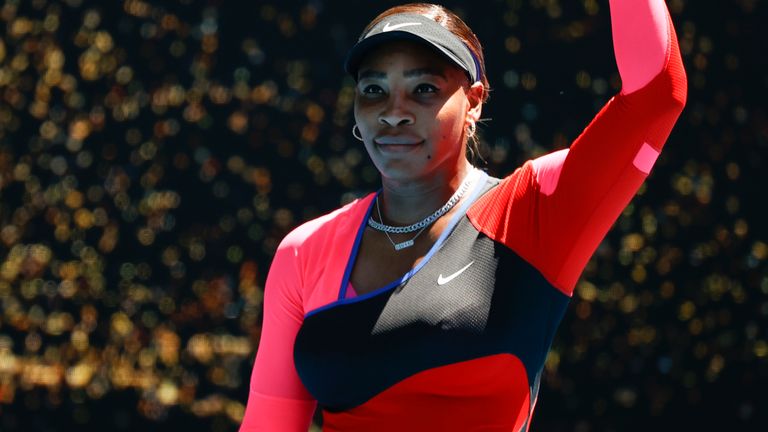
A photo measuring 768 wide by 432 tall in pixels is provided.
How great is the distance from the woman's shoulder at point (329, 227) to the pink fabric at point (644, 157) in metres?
0.50

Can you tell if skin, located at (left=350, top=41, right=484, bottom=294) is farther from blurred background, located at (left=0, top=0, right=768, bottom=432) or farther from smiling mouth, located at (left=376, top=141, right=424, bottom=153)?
blurred background, located at (left=0, top=0, right=768, bottom=432)

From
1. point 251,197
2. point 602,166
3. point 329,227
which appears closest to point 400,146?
point 329,227

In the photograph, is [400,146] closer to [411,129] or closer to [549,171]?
[411,129]

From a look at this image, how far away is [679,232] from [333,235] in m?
1.97

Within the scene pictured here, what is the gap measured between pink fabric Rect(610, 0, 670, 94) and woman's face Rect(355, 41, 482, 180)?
0.31m

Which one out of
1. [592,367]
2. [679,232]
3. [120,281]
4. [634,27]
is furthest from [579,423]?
[634,27]

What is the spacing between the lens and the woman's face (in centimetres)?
171

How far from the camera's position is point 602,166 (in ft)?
5.05

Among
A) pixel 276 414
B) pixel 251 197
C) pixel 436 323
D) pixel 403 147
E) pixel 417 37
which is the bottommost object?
pixel 251 197

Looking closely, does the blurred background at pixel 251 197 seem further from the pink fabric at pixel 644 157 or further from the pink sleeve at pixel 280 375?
the pink fabric at pixel 644 157

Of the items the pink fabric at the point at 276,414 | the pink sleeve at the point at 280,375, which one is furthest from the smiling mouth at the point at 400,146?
the pink fabric at the point at 276,414

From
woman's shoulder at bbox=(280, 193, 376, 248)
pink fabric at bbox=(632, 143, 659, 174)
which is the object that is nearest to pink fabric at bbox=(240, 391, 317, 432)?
woman's shoulder at bbox=(280, 193, 376, 248)

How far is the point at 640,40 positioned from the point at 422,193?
0.45 metres

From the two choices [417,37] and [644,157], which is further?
[417,37]
